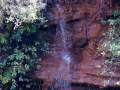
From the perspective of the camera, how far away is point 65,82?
28.2 ft

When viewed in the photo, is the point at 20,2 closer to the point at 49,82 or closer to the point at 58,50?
the point at 58,50

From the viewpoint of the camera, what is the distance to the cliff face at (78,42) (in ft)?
27.1

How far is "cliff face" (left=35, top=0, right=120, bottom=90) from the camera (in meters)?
8.26

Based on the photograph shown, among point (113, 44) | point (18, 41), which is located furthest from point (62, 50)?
point (113, 44)

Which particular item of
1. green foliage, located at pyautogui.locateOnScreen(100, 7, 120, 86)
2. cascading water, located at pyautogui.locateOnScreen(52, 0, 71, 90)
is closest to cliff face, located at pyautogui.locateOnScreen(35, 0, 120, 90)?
cascading water, located at pyautogui.locateOnScreen(52, 0, 71, 90)

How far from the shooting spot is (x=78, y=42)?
28.8ft

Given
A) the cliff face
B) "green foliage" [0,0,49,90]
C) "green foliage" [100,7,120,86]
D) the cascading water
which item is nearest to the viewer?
"green foliage" [100,7,120,86]

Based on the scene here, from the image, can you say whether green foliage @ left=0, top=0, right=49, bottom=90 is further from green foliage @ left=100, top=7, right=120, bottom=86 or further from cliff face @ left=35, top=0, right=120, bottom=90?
green foliage @ left=100, top=7, right=120, bottom=86

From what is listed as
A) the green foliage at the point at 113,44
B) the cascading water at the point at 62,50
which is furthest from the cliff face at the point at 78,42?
the green foliage at the point at 113,44

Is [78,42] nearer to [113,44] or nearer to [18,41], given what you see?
[18,41]

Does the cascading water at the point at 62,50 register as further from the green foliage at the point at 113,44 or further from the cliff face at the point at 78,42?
the green foliage at the point at 113,44

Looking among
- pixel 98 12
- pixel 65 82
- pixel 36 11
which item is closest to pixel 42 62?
pixel 65 82

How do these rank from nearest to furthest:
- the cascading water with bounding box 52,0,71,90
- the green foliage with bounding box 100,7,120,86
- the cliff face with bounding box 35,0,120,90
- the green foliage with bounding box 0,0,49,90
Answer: the green foliage with bounding box 100,7,120,86 < the green foliage with bounding box 0,0,49,90 < the cliff face with bounding box 35,0,120,90 < the cascading water with bounding box 52,0,71,90

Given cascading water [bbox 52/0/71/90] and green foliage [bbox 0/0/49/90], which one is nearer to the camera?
green foliage [bbox 0/0/49/90]
